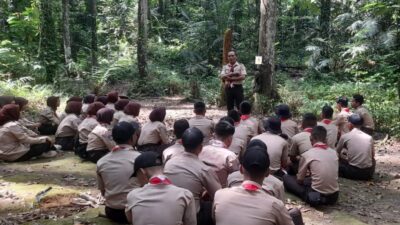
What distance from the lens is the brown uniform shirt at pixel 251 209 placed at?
316cm

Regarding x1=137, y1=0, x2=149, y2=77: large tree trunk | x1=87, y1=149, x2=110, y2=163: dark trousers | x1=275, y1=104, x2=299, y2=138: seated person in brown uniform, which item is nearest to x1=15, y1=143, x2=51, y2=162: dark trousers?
x1=87, y1=149, x2=110, y2=163: dark trousers

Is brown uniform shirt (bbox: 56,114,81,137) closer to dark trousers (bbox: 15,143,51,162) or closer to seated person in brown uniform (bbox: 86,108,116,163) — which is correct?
dark trousers (bbox: 15,143,51,162)

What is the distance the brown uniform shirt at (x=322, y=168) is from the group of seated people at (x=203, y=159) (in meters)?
0.01

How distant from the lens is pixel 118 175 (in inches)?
187

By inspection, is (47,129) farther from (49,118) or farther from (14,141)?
(14,141)

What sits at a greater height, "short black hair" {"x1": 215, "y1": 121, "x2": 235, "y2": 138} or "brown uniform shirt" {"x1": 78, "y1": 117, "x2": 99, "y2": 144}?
"short black hair" {"x1": 215, "y1": 121, "x2": 235, "y2": 138}

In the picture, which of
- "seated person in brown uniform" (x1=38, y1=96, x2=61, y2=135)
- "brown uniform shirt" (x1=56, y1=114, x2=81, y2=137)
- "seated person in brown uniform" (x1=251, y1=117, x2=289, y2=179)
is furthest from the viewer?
"seated person in brown uniform" (x1=38, y1=96, x2=61, y2=135)

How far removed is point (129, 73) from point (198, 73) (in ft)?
11.9

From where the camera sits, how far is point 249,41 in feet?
74.8

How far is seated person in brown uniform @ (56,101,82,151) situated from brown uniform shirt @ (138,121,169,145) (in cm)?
199

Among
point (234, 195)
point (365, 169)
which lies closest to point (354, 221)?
point (365, 169)

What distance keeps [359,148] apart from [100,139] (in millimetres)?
4620

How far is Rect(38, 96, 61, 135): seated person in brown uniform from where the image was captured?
984 cm

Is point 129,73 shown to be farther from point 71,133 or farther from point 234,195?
point 234,195
